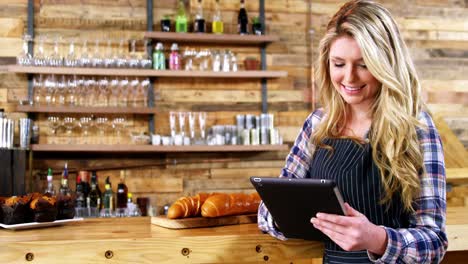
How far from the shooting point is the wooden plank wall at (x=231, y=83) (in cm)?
477

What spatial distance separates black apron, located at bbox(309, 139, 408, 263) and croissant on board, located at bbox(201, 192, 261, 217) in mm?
436

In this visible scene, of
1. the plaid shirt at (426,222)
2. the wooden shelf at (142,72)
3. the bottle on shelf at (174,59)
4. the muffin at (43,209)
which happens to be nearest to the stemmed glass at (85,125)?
the wooden shelf at (142,72)

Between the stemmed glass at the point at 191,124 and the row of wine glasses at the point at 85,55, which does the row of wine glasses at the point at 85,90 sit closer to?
the row of wine glasses at the point at 85,55

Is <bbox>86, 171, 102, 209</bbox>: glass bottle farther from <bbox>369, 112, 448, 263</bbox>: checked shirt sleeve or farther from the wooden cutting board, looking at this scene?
<bbox>369, 112, 448, 263</bbox>: checked shirt sleeve

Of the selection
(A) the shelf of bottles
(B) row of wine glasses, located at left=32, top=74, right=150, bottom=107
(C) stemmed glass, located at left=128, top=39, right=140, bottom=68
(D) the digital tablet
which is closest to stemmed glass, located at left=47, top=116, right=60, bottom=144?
(B) row of wine glasses, located at left=32, top=74, right=150, bottom=107

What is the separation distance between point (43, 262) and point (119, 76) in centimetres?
312

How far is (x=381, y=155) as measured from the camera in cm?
168

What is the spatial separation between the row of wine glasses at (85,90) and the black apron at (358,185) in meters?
3.16

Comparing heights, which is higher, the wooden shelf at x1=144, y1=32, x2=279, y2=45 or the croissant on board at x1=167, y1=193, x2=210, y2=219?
the wooden shelf at x1=144, y1=32, x2=279, y2=45

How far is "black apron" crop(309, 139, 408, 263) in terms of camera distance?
166cm

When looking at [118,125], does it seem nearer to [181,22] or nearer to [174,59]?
[174,59]

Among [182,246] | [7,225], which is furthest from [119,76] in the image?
[182,246]

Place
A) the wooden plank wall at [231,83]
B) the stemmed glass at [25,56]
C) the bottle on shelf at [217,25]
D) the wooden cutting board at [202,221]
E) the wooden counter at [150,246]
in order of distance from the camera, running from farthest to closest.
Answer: the bottle on shelf at [217,25] < the wooden plank wall at [231,83] < the stemmed glass at [25,56] < the wooden cutting board at [202,221] < the wooden counter at [150,246]

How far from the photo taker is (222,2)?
508cm
